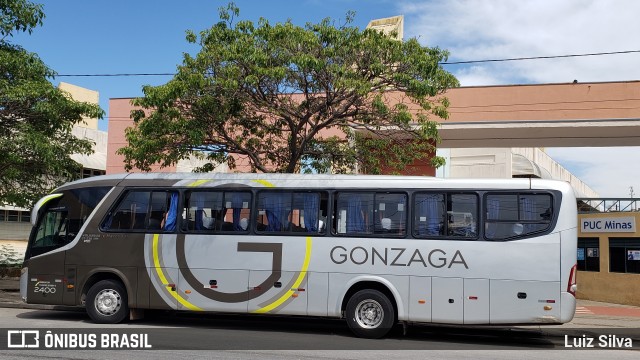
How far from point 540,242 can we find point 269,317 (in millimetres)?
6238

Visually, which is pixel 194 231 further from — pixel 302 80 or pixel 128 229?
pixel 302 80

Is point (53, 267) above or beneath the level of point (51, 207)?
beneath

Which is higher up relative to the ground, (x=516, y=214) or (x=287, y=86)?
(x=287, y=86)

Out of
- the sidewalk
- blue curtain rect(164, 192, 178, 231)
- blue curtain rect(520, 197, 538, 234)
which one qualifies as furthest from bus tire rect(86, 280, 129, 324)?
blue curtain rect(520, 197, 538, 234)

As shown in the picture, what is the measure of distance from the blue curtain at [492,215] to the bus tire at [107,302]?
281 inches

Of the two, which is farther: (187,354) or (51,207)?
(51,207)

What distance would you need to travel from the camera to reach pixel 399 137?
56.0ft

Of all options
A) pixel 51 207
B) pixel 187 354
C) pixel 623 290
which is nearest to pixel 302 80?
pixel 51 207

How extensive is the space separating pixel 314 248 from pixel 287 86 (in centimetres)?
486

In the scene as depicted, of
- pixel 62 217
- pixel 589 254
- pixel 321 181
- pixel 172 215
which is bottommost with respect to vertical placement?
pixel 589 254

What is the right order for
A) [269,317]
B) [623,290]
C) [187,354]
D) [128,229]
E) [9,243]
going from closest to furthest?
1. [187,354]
2. [128,229]
3. [269,317]
4. [623,290]
5. [9,243]

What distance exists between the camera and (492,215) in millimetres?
10656

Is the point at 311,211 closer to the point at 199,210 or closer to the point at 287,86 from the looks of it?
the point at 199,210

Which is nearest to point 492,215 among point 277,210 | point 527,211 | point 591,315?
point 527,211
